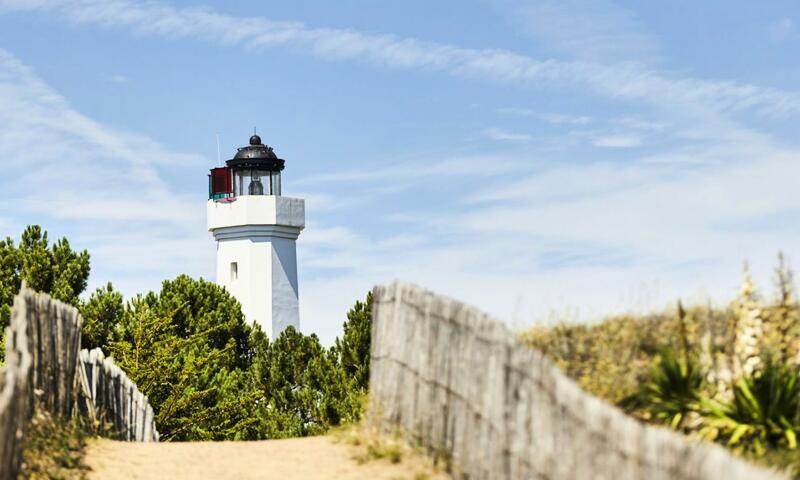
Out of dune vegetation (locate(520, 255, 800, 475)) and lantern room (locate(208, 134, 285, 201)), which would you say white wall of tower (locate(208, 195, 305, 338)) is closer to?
lantern room (locate(208, 134, 285, 201))

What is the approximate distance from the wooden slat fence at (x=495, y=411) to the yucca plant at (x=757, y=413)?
2.34 m

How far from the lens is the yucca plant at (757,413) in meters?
11.7

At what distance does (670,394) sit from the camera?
12.2 meters

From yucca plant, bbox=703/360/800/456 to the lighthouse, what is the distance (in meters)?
35.9

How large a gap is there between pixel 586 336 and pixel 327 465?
10.8 feet

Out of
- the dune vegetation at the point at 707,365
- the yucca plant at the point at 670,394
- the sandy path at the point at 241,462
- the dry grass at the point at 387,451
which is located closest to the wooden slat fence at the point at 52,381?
the sandy path at the point at 241,462

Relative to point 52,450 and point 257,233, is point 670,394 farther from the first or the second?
point 257,233

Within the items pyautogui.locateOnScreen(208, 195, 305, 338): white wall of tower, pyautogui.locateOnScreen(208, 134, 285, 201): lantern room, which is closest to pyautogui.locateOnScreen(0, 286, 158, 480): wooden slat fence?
pyautogui.locateOnScreen(208, 195, 305, 338): white wall of tower

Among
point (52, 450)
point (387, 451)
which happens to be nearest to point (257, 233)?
point (52, 450)

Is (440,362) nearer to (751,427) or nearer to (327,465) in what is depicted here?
(327,465)

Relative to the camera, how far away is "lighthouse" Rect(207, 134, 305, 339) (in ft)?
156

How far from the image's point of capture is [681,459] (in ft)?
26.0

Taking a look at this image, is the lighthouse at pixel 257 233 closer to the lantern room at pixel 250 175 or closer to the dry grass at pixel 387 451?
the lantern room at pixel 250 175

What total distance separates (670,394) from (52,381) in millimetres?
8047
